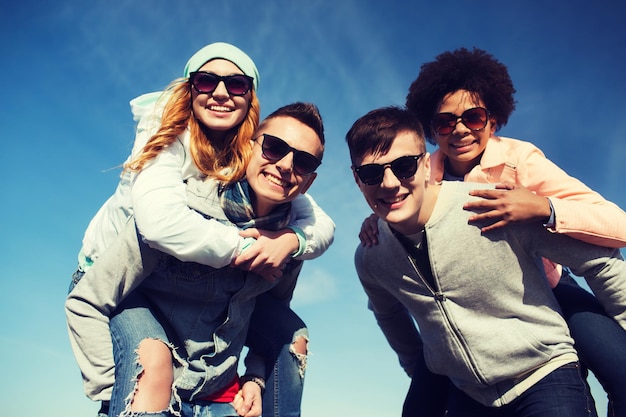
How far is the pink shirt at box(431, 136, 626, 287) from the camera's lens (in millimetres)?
3850

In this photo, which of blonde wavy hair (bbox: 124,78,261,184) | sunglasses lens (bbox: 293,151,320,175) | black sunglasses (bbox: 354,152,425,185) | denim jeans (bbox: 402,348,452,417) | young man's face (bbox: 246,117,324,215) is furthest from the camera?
denim jeans (bbox: 402,348,452,417)

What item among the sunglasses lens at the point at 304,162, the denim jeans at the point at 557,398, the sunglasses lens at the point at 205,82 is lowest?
the denim jeans at the point at 557,398

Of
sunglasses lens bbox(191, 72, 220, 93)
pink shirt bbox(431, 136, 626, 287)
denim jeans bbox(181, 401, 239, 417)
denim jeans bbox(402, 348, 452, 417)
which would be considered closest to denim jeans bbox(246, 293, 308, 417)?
denim jeans bbox(181, 401, 239, 417)

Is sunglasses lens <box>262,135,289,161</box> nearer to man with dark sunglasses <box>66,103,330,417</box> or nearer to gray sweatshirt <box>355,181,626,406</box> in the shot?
man with dark sunglasses <box>66,103,330,417</box>

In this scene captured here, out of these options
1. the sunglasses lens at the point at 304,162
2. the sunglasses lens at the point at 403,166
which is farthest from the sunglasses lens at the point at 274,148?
the sunglasses lens at the point at 403,166

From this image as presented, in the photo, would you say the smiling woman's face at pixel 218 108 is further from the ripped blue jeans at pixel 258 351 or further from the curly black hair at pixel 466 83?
the curly black hair at pixel 466 83

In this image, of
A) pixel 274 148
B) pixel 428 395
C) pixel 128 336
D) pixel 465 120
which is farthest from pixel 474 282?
pixel 128 336

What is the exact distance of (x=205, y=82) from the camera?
4.69 metres

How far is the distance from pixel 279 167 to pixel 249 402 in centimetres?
206

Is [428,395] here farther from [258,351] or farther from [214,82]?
[214,82]

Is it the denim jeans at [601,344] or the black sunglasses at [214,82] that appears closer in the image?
the denim jeans at [601,344]

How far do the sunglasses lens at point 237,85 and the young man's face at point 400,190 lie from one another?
1.33m

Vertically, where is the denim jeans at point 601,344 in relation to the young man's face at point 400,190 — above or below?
below

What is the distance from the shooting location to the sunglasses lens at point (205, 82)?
15.3 ft
